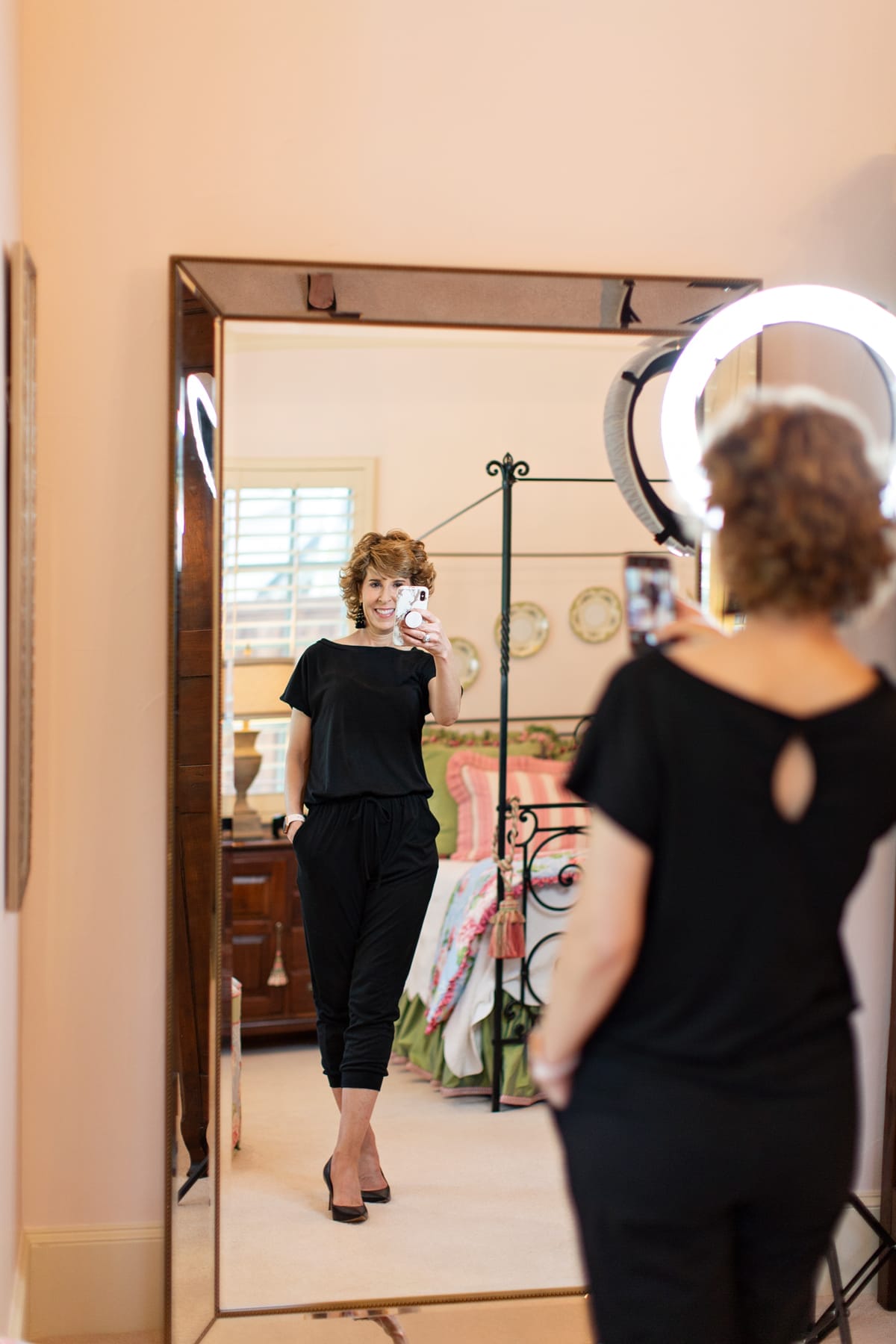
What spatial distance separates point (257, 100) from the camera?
202 centimetres

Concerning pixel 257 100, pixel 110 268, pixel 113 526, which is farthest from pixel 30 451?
pixel 257 100

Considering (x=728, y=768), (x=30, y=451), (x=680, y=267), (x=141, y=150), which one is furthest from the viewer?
(x=680, y=267)

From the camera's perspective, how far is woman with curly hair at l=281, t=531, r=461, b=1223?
1.98 meters

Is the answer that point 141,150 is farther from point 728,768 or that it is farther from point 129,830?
point 728,768

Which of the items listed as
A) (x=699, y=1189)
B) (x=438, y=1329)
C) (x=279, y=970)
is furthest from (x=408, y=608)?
(x=438, y=1329)

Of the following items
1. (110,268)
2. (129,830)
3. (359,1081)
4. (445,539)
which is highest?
(110,268)

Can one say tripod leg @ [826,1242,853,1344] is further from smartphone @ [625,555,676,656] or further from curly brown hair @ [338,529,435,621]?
curly brown hair @ [338,529,435,621]

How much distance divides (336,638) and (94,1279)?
3.82ft

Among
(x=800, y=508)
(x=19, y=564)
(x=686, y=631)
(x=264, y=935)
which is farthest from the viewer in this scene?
(x=264, y=935)

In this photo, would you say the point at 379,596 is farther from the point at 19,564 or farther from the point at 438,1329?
the point at 438,1329

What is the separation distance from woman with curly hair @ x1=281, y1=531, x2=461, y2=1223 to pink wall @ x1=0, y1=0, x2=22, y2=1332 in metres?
0.46

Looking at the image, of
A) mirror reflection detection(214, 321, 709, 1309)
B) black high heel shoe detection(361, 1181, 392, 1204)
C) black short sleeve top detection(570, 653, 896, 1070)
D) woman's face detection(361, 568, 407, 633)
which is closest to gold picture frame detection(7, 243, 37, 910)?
mirror reflection detection(214, 321, 709, 1309)

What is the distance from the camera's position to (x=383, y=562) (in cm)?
199

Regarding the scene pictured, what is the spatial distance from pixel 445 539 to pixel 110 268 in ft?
2.34
